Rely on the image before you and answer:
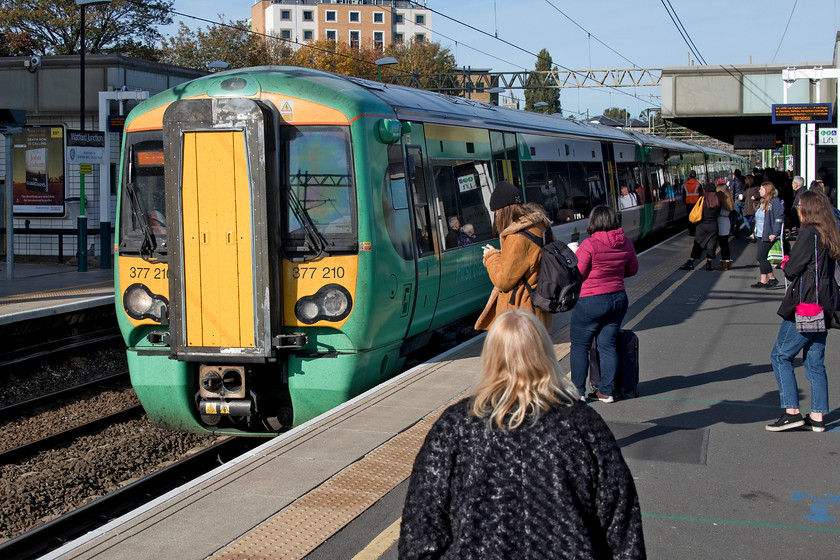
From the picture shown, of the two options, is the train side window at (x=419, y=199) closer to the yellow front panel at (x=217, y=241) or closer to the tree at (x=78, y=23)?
the yellow front panel at (x=217, y=241)

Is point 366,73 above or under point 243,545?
above

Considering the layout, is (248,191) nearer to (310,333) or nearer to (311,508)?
(310,333)

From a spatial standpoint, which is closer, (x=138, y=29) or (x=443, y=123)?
(x=443, y=123)

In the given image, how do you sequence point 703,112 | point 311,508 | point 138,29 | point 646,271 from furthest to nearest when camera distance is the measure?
point 138,29 → point 703,112 → point 646,271 → point 311,508

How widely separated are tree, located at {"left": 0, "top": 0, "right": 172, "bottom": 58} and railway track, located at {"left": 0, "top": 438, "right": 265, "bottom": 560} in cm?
3683

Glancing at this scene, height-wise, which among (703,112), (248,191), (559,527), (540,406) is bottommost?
(559,527)

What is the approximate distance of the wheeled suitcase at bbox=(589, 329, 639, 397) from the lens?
729cm

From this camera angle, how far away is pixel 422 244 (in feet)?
28.2

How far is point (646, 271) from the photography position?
1677cm

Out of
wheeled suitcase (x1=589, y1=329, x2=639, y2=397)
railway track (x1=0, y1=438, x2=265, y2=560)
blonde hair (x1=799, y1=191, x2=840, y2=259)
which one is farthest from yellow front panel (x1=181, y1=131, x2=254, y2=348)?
blonde hair (x1=799, y1=191, x2=840, y2=259)

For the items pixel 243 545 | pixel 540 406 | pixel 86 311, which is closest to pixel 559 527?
pixel 540 406

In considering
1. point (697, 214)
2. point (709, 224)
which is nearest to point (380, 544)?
point (709, 224)

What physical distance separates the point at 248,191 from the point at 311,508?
287 cm

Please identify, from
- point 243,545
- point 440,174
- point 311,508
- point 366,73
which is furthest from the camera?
point 366,73
